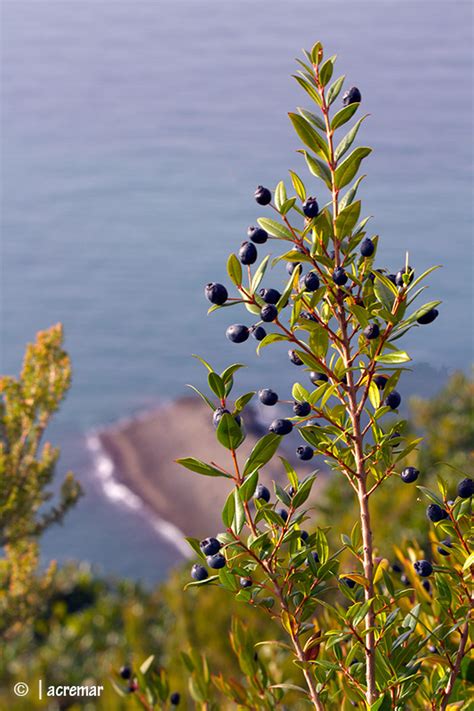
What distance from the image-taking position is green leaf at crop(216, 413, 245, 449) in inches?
53.4

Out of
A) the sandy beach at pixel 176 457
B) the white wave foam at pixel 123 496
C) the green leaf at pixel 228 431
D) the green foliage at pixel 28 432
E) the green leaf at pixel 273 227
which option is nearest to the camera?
the green leaf at pixel 228 431

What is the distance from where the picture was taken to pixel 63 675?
5863 millimetres

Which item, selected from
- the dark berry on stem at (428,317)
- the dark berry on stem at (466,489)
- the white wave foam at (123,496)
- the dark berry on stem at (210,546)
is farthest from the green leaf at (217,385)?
the white wave foam at (123,496)

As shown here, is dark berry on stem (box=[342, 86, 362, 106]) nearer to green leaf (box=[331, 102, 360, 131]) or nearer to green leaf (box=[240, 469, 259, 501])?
green leaf (box=[331, 102, 360, 131])

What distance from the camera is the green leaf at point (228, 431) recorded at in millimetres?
1355

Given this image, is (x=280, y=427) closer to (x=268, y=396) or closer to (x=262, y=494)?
(x=268, y=396)

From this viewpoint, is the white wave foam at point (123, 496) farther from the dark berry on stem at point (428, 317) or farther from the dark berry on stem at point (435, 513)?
the dark berry on stem at point (428, 317)

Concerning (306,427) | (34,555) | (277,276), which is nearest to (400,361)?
(306,427)

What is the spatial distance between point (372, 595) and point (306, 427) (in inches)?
11.9

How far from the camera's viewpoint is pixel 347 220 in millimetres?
1461

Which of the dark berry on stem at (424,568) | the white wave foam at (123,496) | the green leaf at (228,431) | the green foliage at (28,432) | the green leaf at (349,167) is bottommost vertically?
the dark berry on stem at (424,568)

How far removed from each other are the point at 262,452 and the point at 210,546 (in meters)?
0.16

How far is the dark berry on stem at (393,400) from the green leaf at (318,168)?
362 mm

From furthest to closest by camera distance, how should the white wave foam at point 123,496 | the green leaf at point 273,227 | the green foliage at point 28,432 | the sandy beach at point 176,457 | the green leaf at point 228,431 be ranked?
the sandy beach at point 176,457, the white wave foam at point 123,496, the green foliage at point 28,432, the green leaf at point 273,227, the green leaf at point 228,431
